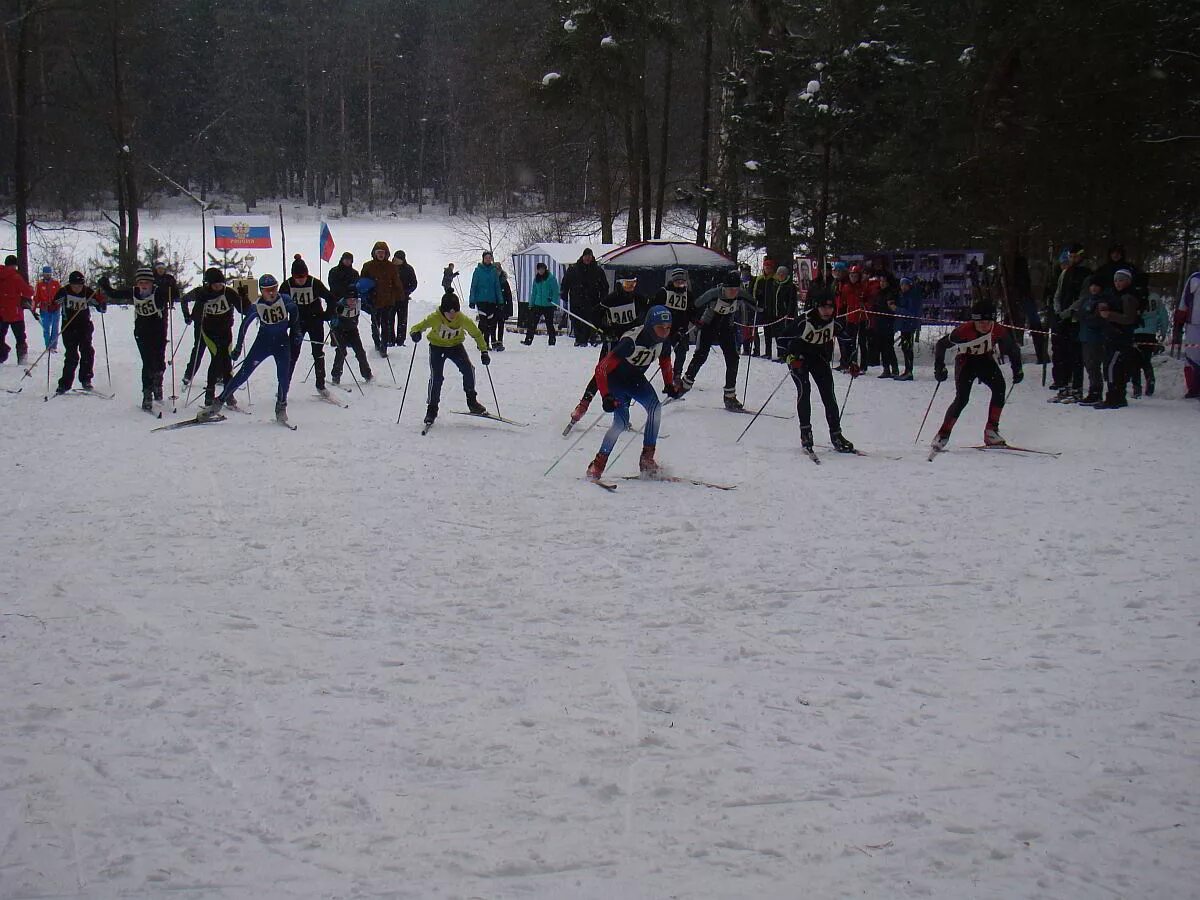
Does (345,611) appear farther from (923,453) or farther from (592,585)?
Answer: (923,453)

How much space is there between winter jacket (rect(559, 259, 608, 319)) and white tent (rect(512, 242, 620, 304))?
23.1 ft

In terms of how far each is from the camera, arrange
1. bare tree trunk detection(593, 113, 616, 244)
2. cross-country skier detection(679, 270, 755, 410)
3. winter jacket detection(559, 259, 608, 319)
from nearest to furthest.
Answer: cross-country skier detection(679, 270, 755, 410) → winter jacket detection(559, 259, 608, 319) → bare tree trunk detection(593, 113, 616, 244)

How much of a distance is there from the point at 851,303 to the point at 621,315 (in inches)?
246

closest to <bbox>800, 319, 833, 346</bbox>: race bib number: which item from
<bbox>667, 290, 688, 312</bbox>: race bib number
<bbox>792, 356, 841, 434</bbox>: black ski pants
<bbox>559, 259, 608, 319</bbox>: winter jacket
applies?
<bbox>792, 356, 841, 434</bbox>: black ski pants

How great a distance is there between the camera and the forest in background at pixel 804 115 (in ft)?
50.8

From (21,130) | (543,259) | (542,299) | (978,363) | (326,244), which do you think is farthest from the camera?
(543,259)

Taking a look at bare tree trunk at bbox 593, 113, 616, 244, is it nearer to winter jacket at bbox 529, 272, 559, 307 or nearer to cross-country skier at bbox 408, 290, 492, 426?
winter jacket at bbox 529, 272, 559, 307

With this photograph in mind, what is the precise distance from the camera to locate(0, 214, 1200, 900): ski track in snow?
149 inches

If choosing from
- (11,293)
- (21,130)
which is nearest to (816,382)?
(11,293)

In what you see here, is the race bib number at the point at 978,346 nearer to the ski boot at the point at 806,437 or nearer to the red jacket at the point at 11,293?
the ski boot at the point at 806,437

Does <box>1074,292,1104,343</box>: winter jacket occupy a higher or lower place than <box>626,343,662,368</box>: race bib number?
higher

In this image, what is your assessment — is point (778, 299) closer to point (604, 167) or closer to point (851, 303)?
point (851, 303)

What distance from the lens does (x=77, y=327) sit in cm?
1448

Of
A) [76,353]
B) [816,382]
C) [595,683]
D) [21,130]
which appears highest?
[21,130]
